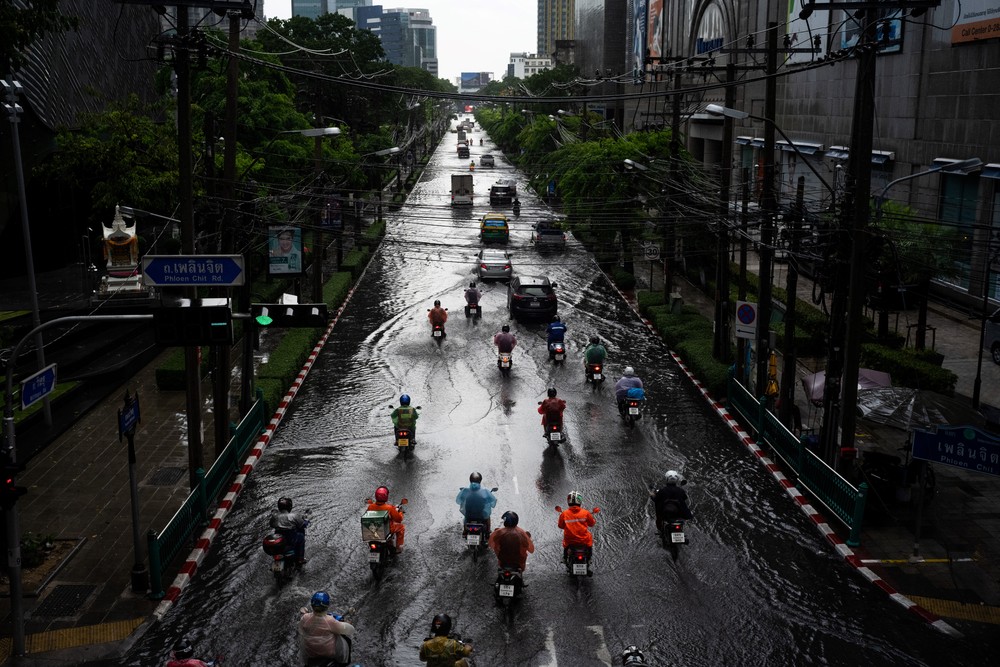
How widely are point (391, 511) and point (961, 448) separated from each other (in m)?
8.38

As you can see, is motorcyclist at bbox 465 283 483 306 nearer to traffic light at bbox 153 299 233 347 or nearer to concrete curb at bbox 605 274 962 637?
concrete curb at bbox 605 274 962 637

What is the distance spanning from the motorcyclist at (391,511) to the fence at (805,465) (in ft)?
23.3

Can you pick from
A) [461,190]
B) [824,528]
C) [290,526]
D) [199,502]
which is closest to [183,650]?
[290,526]

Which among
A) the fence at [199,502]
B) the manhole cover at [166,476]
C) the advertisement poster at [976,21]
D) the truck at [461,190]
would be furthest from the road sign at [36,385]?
the truck at [461,190]

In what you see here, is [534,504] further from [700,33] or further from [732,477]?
[700,33]

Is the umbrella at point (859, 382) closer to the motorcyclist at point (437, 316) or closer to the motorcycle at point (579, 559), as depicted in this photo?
the motorcycle at point (579, 559)

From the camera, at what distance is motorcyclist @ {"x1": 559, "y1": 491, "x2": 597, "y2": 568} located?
14.2 meters

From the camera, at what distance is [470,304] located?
34.1 metres

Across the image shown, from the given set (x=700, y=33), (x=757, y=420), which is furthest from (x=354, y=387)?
(x=700, y=33)

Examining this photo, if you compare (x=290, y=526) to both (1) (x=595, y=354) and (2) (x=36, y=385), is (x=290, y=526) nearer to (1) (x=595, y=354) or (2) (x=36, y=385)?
(2) (x=36, y=385)

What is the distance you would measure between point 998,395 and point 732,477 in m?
9.92

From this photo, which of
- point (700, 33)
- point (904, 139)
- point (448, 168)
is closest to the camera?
point (904, 139)

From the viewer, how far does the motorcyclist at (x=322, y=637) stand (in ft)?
37.0

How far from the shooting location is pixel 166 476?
62.4 ft
